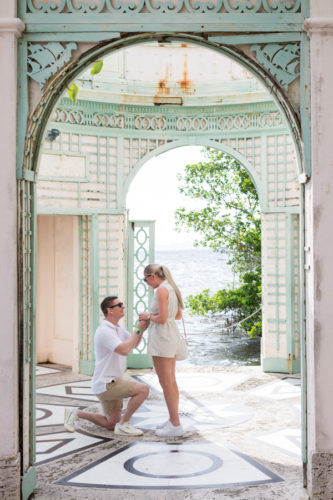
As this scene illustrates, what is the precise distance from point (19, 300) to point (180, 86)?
570 cm

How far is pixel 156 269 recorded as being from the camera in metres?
5.50

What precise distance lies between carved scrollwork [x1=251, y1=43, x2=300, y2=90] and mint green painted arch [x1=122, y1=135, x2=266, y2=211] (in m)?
4.67

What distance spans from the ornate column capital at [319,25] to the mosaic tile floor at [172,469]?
316 centimetres

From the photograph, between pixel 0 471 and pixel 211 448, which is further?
pixel 211 448

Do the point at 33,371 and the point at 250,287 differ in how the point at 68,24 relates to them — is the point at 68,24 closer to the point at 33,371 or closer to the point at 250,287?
the point at 33,371

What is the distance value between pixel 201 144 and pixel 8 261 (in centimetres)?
556

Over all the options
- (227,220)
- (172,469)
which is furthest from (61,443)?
(227,220)

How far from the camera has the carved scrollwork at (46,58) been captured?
3965mm

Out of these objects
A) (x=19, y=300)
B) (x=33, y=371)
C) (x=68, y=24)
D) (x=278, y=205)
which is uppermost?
(x=68, y=24)

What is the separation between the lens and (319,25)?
12.6ft

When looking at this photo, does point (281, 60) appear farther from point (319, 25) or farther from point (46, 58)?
point (46, 58)

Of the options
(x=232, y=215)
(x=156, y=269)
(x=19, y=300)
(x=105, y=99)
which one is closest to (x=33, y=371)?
(x=19, y=300)

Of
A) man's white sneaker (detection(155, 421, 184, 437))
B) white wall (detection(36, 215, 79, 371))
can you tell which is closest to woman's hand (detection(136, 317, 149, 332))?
man's white sneaker (detection(155, 421, 184, 437))

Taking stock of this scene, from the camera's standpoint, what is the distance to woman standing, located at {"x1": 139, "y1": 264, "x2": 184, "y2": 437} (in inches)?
211
